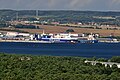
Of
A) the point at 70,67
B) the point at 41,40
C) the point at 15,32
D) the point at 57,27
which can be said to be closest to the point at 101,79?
the point at 70,67

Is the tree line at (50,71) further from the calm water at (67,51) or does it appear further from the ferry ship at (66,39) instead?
the ferry ship at (66,39)

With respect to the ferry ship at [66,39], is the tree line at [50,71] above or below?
below

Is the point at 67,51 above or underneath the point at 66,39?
underneath

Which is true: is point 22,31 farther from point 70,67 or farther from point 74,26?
point 70,67

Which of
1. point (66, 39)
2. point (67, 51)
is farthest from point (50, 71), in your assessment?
point (66, 39)

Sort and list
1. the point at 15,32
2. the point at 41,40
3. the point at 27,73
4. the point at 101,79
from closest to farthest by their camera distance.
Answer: the point at 101,79
the point at 27,73
the point at 41,40
the point at 15,32

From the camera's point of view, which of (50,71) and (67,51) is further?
(67,51)

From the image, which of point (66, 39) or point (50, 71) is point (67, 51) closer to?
point (66, 39)

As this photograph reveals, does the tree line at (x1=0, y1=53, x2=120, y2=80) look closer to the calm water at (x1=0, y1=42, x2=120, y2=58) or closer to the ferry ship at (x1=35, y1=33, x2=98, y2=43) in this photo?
the calm water at (x1=0, y1=42, x2=120, y2=58)

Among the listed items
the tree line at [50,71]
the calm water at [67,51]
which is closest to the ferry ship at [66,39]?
the calm water at [67,51]

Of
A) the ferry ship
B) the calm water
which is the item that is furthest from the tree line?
the ferry ship

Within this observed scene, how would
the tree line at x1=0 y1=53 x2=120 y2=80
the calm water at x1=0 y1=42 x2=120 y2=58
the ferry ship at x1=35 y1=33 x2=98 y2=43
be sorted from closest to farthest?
the tree line at x1=0 y1=53 x2=120 y2=80, the calm water at x1=0 y1=42 x2=120 y2=58, the ferry ship at x1=35 y1=33 x2=98 y2=43
